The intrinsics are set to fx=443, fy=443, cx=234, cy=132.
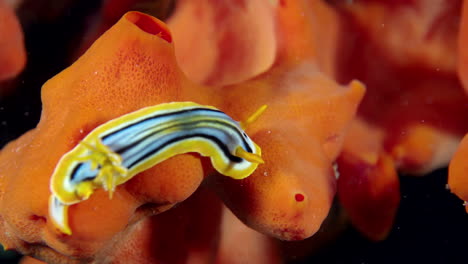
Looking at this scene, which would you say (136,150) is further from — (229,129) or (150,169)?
(229,129)

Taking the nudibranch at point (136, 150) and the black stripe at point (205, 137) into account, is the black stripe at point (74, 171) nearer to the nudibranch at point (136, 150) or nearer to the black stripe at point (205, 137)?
the nudibranch at point (136, 150)

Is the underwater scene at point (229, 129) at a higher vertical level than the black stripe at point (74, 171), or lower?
lower

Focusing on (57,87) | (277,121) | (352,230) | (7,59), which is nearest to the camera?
(57,87)

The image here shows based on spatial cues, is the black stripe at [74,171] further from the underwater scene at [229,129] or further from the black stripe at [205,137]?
the black stripe at [205,137]

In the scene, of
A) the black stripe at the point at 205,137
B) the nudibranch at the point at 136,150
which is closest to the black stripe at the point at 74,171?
the nudibranch at the point at 136,150

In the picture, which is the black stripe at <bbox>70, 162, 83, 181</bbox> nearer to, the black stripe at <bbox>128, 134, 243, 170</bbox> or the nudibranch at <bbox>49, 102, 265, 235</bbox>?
the nudibranch at <bbox>49, 102, 265, 235</bbox>

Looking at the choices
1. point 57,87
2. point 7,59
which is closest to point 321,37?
point 57,87

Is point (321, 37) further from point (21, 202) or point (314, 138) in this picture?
point (21, 202)
